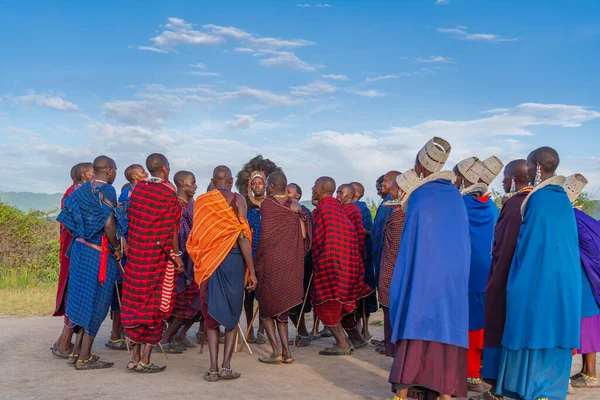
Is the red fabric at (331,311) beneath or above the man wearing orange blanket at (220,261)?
beneath

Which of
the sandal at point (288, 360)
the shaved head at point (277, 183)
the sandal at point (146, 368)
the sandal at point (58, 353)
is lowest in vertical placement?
the sandal at point (58, 353)

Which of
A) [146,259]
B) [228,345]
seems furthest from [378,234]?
[146,259]

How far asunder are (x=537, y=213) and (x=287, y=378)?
10.1ft

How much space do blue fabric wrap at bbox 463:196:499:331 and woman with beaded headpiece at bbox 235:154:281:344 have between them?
2.60 meters

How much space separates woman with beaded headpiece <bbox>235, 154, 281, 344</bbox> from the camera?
7.66m

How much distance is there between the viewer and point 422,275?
4.71 m

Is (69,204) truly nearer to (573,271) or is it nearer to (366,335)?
(366,335)

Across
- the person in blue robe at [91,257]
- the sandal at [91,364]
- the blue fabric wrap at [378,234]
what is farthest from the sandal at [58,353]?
the blue fabric wrap at [378,234]

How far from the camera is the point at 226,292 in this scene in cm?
639

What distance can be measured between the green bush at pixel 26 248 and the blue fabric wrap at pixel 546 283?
1180cm

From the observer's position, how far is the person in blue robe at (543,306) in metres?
4.89

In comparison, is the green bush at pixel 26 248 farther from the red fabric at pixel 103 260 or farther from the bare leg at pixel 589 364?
the bare leg at pixel 589 364

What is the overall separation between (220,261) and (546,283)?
10.3 feet

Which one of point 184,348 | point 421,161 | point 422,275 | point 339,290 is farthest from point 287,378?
point 421,161
